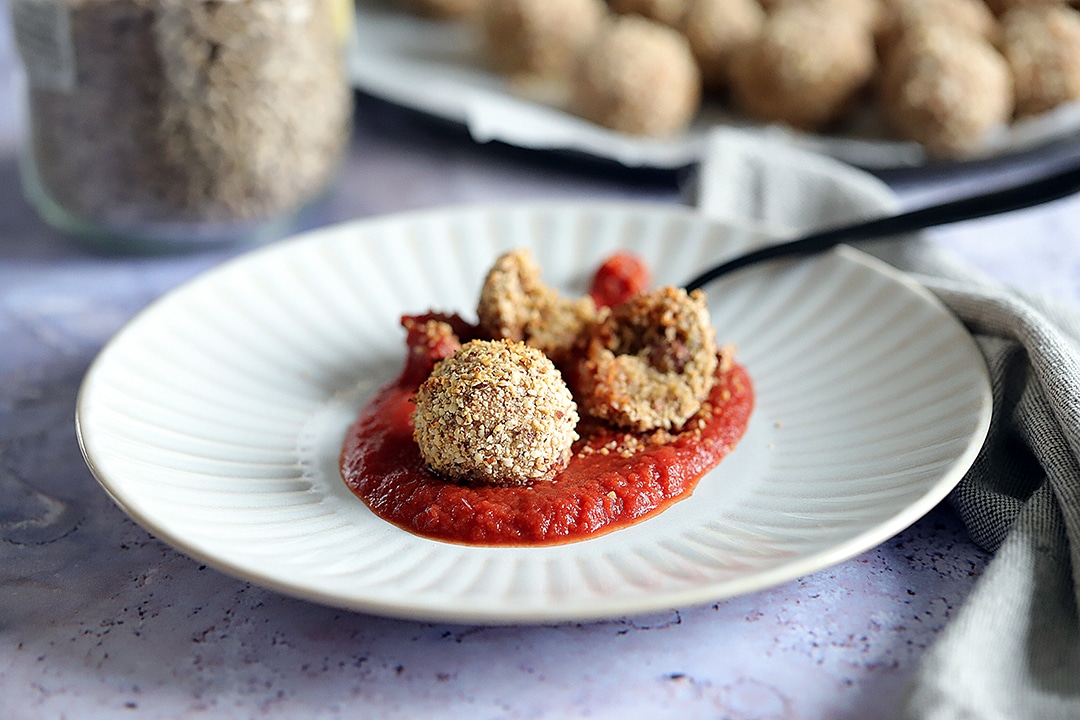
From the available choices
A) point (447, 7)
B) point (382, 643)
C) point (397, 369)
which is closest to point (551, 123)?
point (447, 7)

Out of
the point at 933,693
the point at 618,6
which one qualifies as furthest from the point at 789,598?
the point at 618,6

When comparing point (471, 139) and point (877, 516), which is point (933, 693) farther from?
point (471, 139)

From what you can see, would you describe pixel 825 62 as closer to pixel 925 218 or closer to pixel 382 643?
pixel 925 218

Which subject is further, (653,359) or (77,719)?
(653,359)

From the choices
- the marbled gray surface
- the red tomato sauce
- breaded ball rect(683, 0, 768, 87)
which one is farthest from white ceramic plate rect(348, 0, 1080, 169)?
the marbled gray surface

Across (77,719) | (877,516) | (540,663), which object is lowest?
(77,719)

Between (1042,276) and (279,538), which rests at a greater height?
(1042,276)
